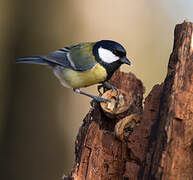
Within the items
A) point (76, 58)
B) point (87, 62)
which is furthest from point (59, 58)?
point (87, 62)

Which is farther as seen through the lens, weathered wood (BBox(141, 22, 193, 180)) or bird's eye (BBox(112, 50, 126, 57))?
bird's eye (BBox(112, 50, 126, 57))

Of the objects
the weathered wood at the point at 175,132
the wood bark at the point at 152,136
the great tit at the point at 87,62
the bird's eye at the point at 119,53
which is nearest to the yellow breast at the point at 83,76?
the great tit at the point at 87,62

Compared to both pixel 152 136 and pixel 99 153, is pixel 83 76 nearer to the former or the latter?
pixel 99 153

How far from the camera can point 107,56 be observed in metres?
2.21

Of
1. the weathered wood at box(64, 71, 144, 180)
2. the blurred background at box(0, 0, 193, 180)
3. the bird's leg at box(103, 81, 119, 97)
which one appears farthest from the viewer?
the blurred background at box(0, 0, 193, 180)

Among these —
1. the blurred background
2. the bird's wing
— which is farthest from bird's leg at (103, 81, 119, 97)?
the blurred background

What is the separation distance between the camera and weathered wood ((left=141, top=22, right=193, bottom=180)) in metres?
1.31

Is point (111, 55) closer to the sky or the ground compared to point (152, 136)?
closer to the sky

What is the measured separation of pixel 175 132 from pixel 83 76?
1104 mm

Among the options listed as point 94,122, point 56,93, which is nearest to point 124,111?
point 94,122

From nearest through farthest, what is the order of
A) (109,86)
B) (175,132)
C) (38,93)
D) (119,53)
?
(175,132) → (109,86) → (119,53) → (38,93)

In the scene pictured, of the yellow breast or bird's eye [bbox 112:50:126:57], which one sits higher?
bird's eye [bbox 112:50:126:57]

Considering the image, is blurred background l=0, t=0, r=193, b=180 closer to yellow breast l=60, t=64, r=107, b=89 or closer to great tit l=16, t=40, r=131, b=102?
great tit l=16, t=40, r=131, b=102

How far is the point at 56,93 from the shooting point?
2.94 meters
